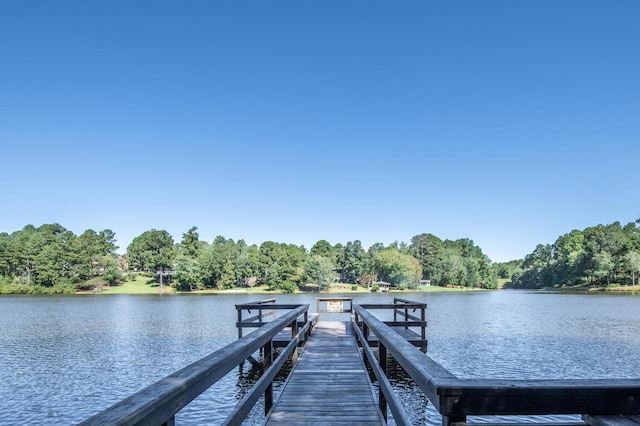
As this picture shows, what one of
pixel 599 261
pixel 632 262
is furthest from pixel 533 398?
pixel 632 262

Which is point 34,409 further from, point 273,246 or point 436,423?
point 273,246

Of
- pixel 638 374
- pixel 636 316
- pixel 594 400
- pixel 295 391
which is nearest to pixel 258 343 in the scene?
pixel 295 391

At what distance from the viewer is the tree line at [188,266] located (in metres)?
85.2

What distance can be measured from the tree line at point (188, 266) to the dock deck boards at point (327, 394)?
76.8m

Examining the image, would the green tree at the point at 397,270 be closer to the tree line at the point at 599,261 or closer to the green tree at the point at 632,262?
A: the tree line at the point at 599,261

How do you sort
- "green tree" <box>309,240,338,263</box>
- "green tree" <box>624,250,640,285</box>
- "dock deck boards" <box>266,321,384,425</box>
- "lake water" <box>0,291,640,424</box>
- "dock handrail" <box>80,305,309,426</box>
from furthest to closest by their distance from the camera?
"green tree" <box>309,240,338,263</box>, "green tree" <box>624,250,640,285</box>, "lake water" <box>0,291,640,424</box>, "dock deck boards" <box>266,321,384,425</box>, "dock handrail" <box>80,305,309,426</box>

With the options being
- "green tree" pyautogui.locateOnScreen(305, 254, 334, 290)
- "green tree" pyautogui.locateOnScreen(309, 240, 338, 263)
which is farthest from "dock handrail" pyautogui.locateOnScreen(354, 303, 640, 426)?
"green tree" pyautogui.locateOnScreen(309, 240, 338, 263)

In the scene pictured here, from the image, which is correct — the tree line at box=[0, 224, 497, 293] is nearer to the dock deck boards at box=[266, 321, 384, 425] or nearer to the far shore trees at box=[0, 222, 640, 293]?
the far shore trees at box=[0, 222, 640, 293]

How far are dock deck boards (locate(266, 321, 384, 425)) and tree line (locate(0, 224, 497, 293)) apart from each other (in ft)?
252

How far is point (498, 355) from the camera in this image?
17.3 meters

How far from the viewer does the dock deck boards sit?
5.02 m

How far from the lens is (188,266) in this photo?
85688 mm

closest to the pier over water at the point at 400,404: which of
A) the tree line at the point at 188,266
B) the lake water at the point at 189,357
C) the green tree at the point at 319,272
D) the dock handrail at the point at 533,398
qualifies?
the dock handrail at the point at 533,398

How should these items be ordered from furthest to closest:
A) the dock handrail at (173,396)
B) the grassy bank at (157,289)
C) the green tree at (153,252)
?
the green tree at (153,252) → the grassy bank at (157,289) → the dock handrail at (173,396)
